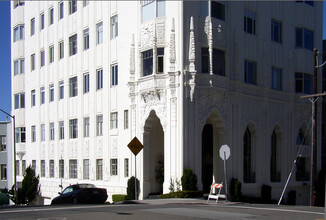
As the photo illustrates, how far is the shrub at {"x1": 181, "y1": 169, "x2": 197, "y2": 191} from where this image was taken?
86.0ft

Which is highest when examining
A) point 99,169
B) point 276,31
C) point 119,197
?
point 276,31

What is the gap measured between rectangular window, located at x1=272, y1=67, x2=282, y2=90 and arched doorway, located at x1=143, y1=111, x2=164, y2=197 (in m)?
Answer: 9.04

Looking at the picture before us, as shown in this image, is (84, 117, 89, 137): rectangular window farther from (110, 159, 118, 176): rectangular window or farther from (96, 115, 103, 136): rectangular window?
(110, 159, 118, 176): rectangular window

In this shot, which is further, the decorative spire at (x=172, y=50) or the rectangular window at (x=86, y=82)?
the rectangular window at (x=86, y=82)

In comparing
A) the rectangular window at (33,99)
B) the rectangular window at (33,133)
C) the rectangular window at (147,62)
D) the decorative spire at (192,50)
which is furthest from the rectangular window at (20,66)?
the decorative spire at (192,50)

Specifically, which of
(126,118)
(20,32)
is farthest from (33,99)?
(126,118)

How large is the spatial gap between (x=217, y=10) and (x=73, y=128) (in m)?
15.7

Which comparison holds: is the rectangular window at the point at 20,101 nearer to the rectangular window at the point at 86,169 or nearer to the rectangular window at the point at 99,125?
the rectangular window at the point at 86,169

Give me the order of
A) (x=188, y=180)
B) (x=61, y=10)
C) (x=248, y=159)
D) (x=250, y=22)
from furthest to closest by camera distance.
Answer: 1. (x=61, y=10)
2. (x=250, y=22)
3. (x=248, y=159)
4. (x=188, y=180)

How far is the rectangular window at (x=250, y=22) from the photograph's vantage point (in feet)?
105

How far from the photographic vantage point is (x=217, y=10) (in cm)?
2933

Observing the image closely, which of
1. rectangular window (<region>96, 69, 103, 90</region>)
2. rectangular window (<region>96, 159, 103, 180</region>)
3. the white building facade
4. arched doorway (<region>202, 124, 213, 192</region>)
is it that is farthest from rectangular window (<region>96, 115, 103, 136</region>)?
arched doorway (<region>202, 124, 213, 192</region>)

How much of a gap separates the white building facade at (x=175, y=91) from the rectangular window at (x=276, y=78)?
0.13 metres

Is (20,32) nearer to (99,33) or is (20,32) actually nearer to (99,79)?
(99,33)
